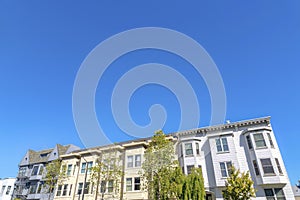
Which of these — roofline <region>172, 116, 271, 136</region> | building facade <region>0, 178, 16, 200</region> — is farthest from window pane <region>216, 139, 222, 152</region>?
building facade <region>0, 178, 16, 200</region>

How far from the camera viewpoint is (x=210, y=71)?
34.6 ft

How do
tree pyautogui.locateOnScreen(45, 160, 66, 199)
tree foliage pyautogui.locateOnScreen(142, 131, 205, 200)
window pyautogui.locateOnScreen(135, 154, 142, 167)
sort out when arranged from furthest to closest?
tree pyautogui.locateOnScreen(45, 160, 66, 199)
window pyautogui.locateOnScreen(135, 154, 142, 167)
tree foliage pyautogui.locateOnScreen(142, 131, 205, 200)

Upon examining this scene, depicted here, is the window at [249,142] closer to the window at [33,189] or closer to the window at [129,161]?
the window at [129,161]

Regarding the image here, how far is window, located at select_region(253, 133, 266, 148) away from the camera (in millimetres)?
20347

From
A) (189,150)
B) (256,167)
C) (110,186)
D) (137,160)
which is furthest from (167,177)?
(110,186)

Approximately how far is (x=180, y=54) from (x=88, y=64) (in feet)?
17.2

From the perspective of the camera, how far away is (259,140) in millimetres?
20562

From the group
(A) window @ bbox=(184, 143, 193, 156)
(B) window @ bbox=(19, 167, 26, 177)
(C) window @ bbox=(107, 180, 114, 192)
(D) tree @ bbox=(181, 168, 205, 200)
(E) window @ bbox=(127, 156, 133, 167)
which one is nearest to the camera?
(D) tree @ bbox=(181, 168, 205, 200)

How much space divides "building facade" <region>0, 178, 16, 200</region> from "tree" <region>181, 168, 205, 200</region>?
120ft

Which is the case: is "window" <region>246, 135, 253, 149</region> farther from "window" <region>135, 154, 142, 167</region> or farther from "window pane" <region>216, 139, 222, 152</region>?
"window" <region>135, 154, 142, 167</region>

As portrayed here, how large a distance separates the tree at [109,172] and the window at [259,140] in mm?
15315

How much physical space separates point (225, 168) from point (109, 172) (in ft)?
41.7

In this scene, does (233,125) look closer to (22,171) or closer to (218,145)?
(218,145)

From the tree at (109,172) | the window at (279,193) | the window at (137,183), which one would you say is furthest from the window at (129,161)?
the window at (279,193)
